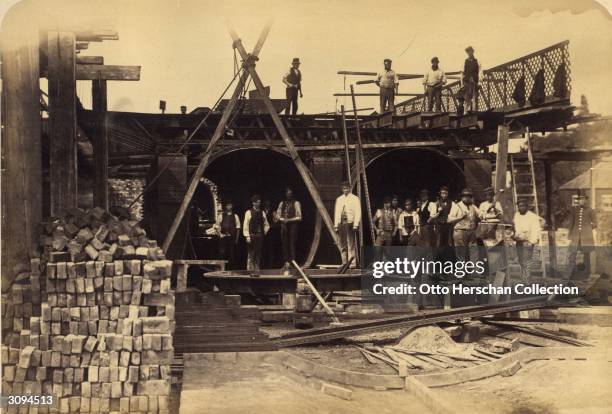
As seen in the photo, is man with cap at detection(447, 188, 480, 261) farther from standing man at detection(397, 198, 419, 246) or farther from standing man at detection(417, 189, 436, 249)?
standing man at detection(397, 198, 419, 246)

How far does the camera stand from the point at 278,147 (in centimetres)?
1386

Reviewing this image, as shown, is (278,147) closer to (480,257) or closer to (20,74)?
(480,257)

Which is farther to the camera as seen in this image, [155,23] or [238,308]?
[238,308]

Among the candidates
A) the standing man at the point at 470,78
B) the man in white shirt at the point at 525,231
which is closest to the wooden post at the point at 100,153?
the standing man at the point at 470,78

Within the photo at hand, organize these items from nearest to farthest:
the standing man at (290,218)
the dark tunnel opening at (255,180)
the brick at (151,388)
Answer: the brick at (151,388) → the standing man at (290,218) → the dark tunnel opening at (255,180)

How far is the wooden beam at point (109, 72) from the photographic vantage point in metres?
8.59

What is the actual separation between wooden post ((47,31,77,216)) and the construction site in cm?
2

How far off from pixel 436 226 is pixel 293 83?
358 cm

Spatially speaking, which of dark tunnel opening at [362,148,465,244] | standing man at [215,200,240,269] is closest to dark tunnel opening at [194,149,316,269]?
dark tunnel opening at [362,148,465,244]

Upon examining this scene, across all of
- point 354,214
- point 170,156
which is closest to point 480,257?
point 354,214

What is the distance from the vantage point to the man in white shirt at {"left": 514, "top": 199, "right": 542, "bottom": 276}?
11148 mm

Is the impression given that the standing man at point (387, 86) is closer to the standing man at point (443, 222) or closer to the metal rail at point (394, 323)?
the standing man at point (443, 222)

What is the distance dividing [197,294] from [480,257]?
456cm

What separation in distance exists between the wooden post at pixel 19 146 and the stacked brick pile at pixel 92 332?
580 millimetres
